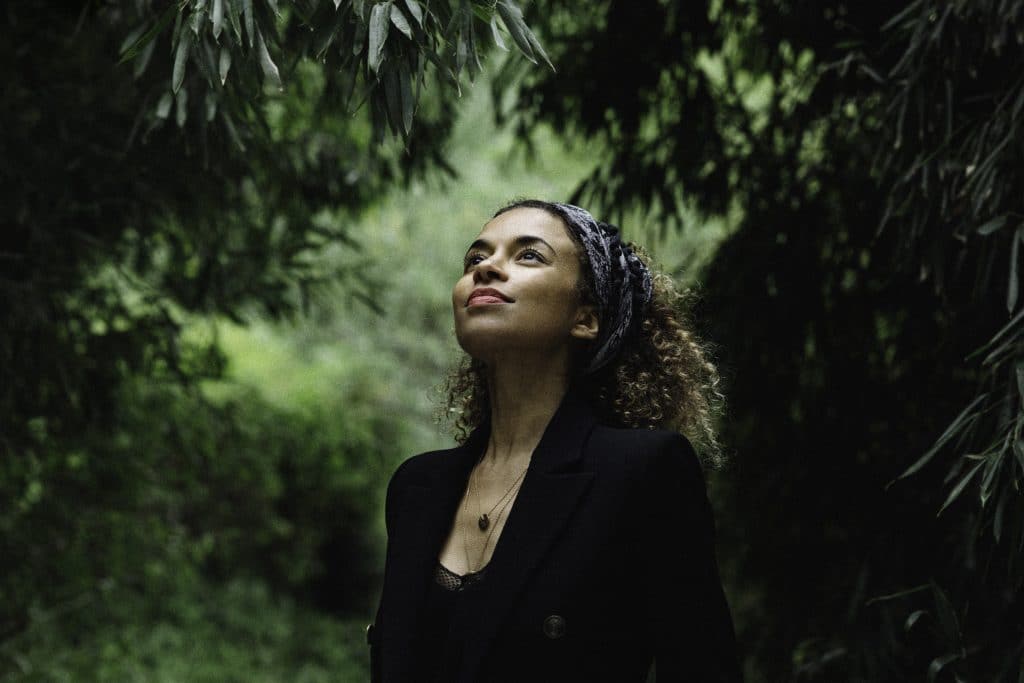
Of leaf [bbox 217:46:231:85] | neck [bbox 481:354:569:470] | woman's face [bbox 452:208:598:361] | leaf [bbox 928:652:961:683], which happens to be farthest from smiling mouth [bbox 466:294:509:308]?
leaf [bbox 928:652:961:683]

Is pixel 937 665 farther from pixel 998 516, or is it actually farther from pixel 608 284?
pixel 608 284

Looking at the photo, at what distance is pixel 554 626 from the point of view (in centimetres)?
166

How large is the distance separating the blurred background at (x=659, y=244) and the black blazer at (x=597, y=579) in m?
0.67

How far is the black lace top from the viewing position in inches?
68.3

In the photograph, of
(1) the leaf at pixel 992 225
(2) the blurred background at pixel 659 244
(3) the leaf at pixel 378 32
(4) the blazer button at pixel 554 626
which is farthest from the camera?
(2) the blurred background at pixel 659 244

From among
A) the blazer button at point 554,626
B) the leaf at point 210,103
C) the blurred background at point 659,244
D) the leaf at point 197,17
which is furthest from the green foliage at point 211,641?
the blazer button at point 554,626

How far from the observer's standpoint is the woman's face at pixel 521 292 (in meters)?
1.84

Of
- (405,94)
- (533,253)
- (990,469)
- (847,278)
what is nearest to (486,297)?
(533,253)

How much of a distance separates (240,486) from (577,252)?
6650 mm

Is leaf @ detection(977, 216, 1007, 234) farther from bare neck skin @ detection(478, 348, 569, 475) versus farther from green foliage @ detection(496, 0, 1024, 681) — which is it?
bare neck skin @ detection(478, 348, 569, 475)

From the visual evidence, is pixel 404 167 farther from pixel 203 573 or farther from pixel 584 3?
pixel 203 573

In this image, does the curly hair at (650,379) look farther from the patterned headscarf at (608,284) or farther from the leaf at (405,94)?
the leaf at (405,94)

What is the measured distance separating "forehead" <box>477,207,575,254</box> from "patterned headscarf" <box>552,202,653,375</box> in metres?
0.02

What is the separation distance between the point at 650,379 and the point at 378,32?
786 mm
